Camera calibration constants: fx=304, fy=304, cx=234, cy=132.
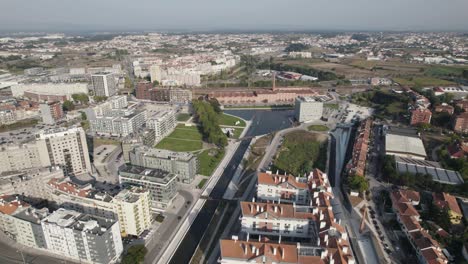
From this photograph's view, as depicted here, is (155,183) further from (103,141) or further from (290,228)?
(103,141)

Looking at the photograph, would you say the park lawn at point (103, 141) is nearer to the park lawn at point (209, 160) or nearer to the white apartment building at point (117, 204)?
the park lawn at point (209, 160)

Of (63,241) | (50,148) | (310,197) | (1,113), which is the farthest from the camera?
(1,113)

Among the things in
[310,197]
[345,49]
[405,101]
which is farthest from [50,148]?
[345,49]

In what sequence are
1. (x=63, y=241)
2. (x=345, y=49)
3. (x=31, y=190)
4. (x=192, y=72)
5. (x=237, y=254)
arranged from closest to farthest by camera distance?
(x=237, y=254)
(x=63, y=241)
(x=31, y=190)
(x=192, y=72)
(x=345, y=49)

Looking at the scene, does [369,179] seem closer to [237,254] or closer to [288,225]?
[288,225]

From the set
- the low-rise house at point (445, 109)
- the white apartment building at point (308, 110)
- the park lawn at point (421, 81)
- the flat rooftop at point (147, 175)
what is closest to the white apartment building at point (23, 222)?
the flat rooftop at point (147, 175)

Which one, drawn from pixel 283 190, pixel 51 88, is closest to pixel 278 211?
pixel 283 190

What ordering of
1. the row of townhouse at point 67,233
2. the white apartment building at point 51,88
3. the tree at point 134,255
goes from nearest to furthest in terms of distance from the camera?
the row of townhouse at point 67,233
the tree at point 134,255
the white apartment building at point 51,88
